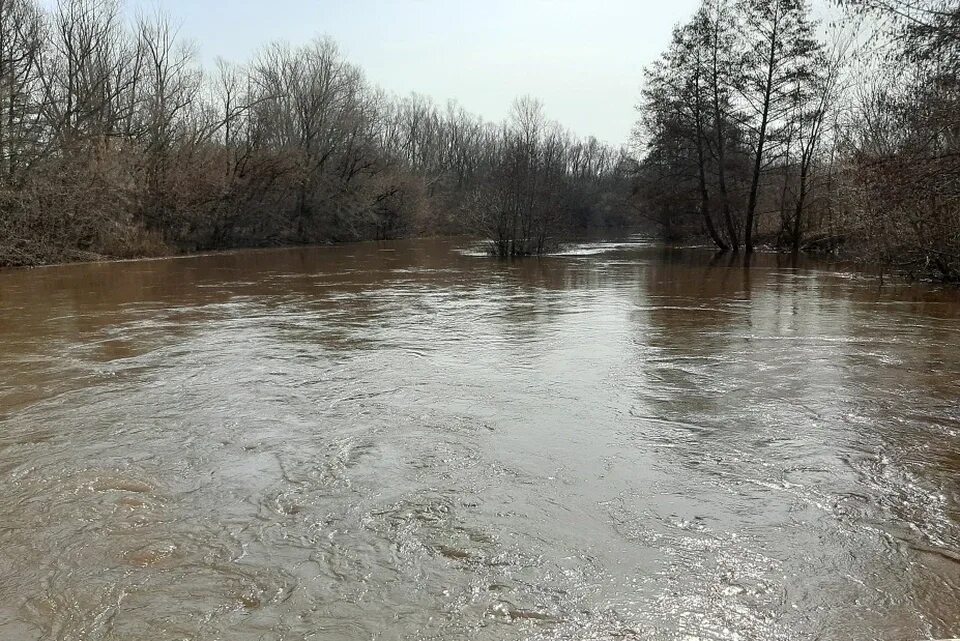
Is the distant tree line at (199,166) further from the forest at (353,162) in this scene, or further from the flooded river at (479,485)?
the flooded river at (479,485)

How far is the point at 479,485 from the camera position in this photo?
4238 millimetres

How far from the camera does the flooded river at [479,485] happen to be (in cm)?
293

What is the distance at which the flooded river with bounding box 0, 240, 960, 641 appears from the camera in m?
2.93

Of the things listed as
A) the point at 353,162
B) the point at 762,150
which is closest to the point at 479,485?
the point at 762,150

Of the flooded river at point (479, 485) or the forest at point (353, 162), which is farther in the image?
the forest at point (353, 162)

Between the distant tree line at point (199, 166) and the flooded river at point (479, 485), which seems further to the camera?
the distant tree line at point (199, 166)

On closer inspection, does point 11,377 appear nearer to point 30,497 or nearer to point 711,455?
point 30,497

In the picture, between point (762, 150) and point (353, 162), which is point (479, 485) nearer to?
point (762, 150)

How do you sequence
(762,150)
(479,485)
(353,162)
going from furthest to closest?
(353,162), (762,150), (479,485)

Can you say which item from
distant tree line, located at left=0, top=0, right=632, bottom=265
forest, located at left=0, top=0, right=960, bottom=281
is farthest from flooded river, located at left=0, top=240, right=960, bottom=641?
distant tree line, located at left=0, top=0, right=632, bottom=265

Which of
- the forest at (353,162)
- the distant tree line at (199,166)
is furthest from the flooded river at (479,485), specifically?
the distant tree line at (199,166)

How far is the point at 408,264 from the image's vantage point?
2512cm

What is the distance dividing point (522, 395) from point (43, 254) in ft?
71.7

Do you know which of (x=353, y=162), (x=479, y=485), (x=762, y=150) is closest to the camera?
(x=479, y=485)
